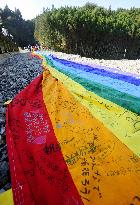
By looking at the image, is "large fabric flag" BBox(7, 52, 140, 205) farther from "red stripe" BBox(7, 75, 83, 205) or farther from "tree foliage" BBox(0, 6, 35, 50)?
"tree foliage" BBox(0, 6, 35, 50)

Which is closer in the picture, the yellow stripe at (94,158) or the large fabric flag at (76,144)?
the yellow stripe at (94,158)

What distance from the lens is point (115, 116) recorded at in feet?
20.4

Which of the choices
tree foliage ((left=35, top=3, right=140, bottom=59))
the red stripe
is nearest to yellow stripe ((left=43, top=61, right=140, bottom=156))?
the red stripe

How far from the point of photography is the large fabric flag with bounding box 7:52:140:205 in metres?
4.16

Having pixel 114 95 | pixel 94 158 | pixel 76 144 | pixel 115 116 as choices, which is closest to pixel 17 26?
pixel 114 95

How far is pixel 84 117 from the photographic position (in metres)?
6.46

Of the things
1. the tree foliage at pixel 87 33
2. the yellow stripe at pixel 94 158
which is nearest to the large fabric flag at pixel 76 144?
the yellow stripe at pixel 94 158

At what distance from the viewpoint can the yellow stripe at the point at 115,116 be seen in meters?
5.27

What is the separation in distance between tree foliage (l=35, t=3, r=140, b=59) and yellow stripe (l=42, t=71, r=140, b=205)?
138 ft

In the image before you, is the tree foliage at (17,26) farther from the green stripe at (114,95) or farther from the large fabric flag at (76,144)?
the large fabric flag at (76,144)

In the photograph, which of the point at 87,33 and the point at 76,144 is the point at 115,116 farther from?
the point at 87,33

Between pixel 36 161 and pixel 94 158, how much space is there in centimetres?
103

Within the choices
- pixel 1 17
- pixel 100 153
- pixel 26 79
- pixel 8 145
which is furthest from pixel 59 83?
pixel 1 17

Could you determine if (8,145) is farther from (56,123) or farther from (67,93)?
(67,93)
